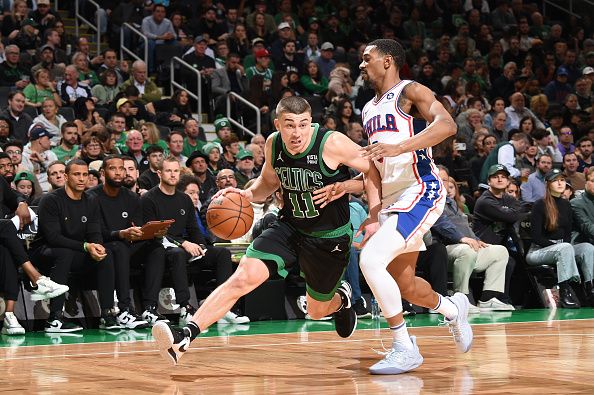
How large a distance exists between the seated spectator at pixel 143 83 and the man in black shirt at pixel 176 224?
494cm

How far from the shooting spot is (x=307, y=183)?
6273mm

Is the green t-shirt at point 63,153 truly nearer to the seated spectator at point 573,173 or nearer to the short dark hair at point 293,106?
the short dark hair at point 293,106

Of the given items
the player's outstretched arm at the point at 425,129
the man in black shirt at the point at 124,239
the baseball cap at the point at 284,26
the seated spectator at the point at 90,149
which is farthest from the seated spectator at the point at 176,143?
the player's outstretched arm at the point at 425,129

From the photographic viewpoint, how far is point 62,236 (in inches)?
369


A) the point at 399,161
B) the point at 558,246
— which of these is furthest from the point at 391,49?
the point at 558,246

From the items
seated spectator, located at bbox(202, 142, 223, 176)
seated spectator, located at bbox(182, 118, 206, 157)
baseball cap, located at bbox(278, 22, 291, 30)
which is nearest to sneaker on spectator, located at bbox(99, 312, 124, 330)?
seated spectator, located at bbox(202, 142, 223, 176)

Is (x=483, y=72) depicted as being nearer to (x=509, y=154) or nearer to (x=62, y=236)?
(x=509, y=154)

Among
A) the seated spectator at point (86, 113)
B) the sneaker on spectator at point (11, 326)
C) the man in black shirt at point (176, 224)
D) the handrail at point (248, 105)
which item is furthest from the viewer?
the handrail at point (248, 105)

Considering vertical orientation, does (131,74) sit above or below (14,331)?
above

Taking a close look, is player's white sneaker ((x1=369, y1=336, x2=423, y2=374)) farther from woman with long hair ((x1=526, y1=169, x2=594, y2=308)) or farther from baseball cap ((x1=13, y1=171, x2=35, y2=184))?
woman with long hair ((x1=526, y1=169, x2=594, y2=308))

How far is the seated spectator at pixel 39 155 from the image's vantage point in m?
11.5

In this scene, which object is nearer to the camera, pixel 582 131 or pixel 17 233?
pixel 17 233

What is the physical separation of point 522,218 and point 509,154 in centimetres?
236

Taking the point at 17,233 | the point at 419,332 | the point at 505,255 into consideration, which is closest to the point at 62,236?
the point at 17,233
